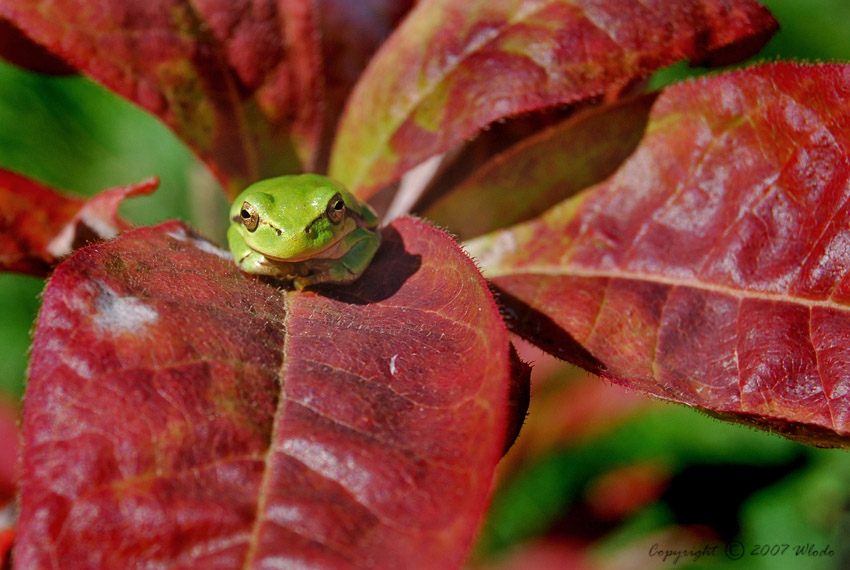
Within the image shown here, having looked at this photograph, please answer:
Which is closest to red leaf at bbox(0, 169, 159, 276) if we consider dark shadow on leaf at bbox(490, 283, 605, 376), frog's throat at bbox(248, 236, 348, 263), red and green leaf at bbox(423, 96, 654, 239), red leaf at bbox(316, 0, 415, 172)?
frog's throat at bbox(248, 236, 348, 263)

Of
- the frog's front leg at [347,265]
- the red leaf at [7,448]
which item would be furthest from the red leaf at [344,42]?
the red leaf at [7,448]

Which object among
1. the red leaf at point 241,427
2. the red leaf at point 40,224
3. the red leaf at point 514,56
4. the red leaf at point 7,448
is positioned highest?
the red leaf at point 514,56

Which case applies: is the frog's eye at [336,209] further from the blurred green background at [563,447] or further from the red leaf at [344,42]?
the blurred green background at [563,447]

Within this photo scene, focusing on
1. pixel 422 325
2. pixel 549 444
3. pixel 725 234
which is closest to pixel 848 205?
pixel 725 234

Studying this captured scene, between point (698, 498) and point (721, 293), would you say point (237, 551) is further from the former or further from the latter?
point (698, 498)

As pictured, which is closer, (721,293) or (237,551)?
(237,551)

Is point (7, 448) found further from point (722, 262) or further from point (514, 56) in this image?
point (722, 262)
